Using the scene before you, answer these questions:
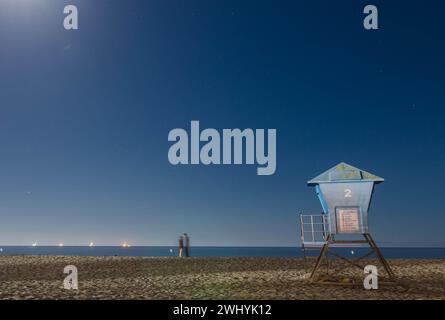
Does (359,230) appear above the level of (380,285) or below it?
above

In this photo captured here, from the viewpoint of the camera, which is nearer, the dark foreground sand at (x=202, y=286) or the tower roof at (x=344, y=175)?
the dark foreground sand at (x=202, y=286)

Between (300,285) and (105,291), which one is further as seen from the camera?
(300,285)

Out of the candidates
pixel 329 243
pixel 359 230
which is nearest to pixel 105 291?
pixel 329 243

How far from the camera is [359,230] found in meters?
19.6

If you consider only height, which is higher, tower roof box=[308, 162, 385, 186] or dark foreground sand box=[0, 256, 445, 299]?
tower roof box=[308, 162, 385, 186]

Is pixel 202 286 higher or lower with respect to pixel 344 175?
lower

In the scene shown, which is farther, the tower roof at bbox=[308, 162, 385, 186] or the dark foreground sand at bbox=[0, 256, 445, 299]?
the tower roof at bbox=[308, 162, 385, 186]

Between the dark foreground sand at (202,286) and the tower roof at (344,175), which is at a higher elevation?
the tower roof at (344,175)
